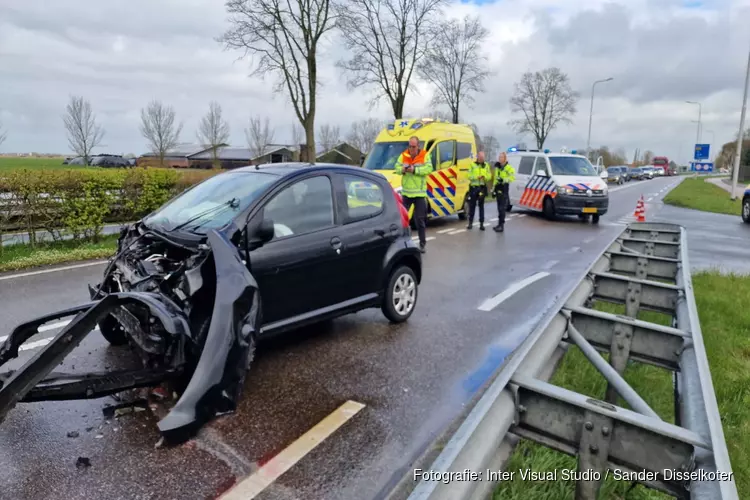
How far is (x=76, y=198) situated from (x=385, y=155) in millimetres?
7025

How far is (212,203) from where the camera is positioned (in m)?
4.48

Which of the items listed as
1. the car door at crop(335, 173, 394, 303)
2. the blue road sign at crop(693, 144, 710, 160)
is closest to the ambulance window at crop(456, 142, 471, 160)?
the car door at crop(335, 173, 394, 303)

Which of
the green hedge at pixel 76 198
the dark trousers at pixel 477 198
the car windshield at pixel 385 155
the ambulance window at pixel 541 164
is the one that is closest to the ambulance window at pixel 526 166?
the ambulance window at pixel 541 164

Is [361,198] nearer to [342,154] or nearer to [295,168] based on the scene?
[295,168]

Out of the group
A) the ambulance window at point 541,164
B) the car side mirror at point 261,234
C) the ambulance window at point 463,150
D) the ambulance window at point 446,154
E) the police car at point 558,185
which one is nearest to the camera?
the car side mirror at point 261,234

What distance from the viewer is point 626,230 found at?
621 centimetres

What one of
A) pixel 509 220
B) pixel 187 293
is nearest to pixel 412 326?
pixel 187 293

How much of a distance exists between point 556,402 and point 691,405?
1.59ft

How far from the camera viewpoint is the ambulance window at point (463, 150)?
46.1ft

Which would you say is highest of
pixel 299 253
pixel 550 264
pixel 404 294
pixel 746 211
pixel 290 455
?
pixel 299 253

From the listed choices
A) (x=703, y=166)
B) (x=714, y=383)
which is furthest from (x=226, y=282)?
(x=703, y=166)

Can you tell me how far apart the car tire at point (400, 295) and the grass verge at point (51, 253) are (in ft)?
19.2

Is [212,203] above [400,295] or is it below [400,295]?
above

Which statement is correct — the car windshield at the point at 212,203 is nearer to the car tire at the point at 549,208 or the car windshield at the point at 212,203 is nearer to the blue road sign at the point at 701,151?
the car tire at the point at 549,208
